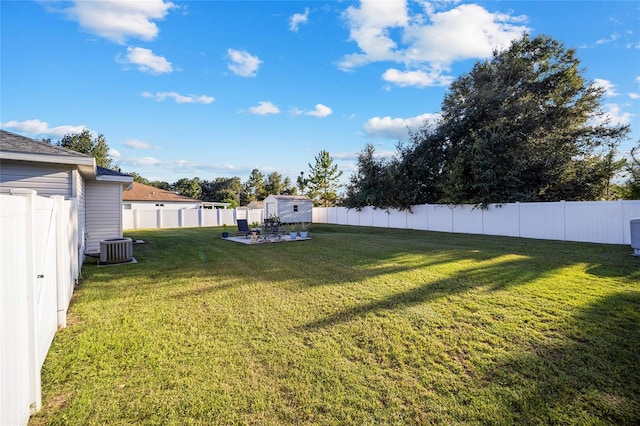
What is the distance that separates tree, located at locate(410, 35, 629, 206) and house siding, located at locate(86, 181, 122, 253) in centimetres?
1575

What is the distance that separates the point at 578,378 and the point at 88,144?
40914 mm

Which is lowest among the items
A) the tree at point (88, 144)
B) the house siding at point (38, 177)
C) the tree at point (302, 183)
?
the house siding at point (38, 177)

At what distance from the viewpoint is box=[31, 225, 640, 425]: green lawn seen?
2219 millimetres

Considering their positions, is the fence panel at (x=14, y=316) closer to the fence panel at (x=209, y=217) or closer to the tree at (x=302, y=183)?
the fence panel at (x=209, y=217)

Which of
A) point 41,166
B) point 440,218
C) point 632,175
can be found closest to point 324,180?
point 440,218

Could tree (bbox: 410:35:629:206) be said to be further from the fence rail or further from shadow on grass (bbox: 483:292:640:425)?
shadow on grass (bbox: 483:292:640:425)

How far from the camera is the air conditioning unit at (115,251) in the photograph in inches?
295

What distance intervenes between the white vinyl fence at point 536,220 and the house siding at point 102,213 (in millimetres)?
15849

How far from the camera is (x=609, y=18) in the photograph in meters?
13.4

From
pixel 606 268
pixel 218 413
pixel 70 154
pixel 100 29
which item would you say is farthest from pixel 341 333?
pixel 100 29

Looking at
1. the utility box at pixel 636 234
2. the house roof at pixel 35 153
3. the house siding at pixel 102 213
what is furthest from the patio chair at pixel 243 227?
the utility box at pixel 636 234

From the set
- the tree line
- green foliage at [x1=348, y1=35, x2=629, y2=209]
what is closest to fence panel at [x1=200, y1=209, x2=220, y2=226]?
the tree line

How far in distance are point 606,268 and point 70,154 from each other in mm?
12604

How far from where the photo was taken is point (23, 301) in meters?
1.96
